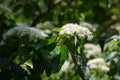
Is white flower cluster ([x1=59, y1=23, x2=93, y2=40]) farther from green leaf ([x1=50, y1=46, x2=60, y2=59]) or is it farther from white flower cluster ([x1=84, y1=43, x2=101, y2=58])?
white flower cluster ([x1=84, y1=43, x2=101, y2=58])

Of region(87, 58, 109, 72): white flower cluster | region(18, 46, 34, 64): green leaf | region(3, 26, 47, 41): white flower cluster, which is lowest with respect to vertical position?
region(87, 58, 109, 72): white flower cluster

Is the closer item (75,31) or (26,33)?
(75,31)

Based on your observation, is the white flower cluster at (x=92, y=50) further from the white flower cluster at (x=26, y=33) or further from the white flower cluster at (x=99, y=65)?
the white flower cluster at (x=26, y=33)

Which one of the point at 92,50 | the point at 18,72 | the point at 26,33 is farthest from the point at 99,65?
the point at 18,72

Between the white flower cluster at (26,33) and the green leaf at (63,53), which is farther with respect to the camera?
the white flower cluster at (26,33)

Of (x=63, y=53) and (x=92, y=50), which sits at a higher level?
(x=63, y=53)

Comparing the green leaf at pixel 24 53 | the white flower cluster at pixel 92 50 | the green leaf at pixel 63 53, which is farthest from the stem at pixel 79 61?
the white flower cluster at pixel 92 50

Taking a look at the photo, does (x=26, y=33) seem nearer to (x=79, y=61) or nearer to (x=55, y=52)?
(x=55, y=52)

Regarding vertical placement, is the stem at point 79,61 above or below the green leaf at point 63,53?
below

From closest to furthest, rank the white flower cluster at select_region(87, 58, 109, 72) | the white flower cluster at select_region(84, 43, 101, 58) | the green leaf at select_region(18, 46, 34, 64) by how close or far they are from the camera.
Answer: the green leaf at select_region(18, 46, 34, 64)
the white flower cluster at select_region(87, 58, 109, 72)
the white flower cluster at select_region(84, 43, 101, 58)

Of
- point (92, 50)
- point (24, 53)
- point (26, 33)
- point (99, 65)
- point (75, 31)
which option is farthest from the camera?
point (92, 50)

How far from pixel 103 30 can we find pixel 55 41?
1.99 m

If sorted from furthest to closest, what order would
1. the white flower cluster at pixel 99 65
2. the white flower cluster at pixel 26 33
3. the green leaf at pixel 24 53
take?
the white flower cluster at pixel 99 65
the white flower cluster at pixel 26 33
the green leaf at pixel 24 53

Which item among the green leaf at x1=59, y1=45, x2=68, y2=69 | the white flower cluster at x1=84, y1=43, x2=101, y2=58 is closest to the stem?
the green leaf at x1=59, y1=45, x2=68, y2=69
